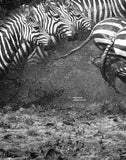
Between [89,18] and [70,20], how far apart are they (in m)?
0.54

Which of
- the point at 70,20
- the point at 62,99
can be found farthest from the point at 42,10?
the point at 62,99

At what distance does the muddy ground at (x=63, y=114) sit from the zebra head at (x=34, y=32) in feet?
2.28

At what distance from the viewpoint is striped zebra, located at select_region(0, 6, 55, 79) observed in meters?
10.8

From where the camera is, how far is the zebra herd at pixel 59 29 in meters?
10.3

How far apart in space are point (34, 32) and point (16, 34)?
1.39 ft

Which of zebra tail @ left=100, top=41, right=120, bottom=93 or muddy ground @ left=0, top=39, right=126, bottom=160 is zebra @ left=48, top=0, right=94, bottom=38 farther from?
zebra tail @ left=100, top=41, right=120, bottom=93

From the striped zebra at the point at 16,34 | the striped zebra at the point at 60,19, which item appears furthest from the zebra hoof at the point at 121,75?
the striped zebra at the point at 16,34

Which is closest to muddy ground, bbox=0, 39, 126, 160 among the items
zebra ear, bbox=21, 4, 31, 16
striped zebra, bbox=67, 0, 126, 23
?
striped zebra, bbox=67, 0, 126, 23

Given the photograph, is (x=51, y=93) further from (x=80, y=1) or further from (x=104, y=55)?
(x=80, y=1)

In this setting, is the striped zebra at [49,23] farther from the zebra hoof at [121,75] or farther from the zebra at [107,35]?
the zebra hoof at [121,75]

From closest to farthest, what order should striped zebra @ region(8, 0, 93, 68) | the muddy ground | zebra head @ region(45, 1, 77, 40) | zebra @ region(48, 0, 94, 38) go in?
the muddy ground
striped zebra @ region(8, 0, 93, 68)
zebra head @ region(45, 1, 77, 40)
zebra @ region(48, 0, 94, 38)

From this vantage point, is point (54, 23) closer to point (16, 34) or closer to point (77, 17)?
point (77, 17)

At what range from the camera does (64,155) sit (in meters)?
7.39

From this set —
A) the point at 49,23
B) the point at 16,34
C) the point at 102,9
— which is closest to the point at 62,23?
the point at 49,23
